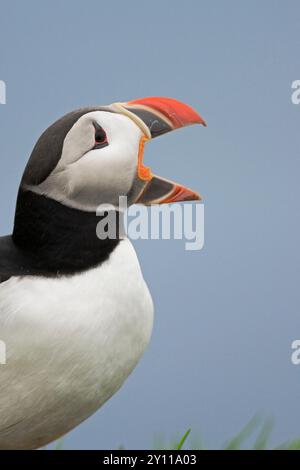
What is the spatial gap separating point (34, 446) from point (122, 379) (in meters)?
0.27

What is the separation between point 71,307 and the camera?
1.86 meters

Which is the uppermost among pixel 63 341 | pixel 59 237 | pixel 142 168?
pixel 142 168

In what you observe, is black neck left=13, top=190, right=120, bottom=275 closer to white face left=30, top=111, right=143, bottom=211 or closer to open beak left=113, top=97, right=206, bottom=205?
white face left=30, top=111, right=143, bottom=211

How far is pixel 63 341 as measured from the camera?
6.07 ft

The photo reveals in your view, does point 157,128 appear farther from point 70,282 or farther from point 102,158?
point 70,282

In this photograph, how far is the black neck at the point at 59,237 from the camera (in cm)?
190

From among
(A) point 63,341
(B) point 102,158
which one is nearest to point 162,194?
(B) point 102,158

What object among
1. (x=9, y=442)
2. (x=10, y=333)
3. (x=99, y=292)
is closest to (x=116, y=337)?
(x=99, y=292)

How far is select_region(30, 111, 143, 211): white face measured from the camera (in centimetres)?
189

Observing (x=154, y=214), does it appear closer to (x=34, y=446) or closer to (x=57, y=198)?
(x=57, y=198)

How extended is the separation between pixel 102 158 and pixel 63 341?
425 mm

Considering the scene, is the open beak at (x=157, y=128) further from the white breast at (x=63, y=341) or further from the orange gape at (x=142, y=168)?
the white breast at (x=63, y=341)

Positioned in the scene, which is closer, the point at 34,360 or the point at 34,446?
the point at 34,360

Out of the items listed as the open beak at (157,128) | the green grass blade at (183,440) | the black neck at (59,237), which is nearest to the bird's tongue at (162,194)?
the open beak at (157,128)
